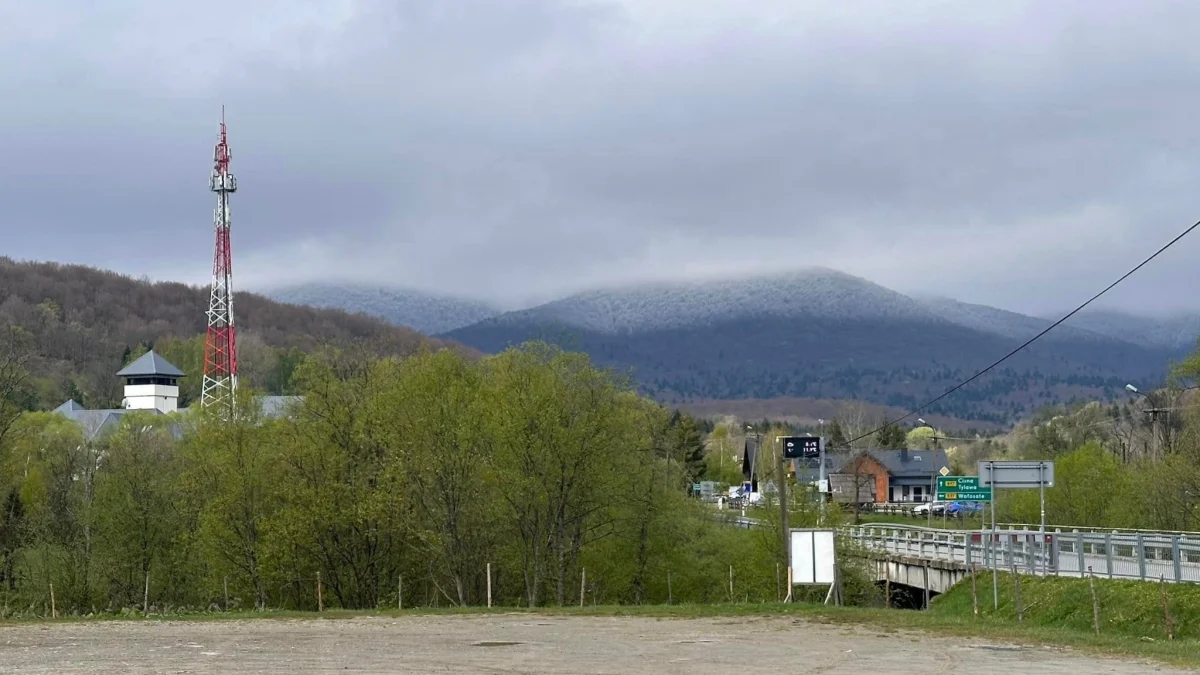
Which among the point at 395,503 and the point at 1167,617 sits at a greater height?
the point at 395,503

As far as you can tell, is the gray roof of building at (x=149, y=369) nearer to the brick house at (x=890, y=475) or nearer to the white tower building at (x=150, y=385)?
the white tower building at (x=150, y=385)

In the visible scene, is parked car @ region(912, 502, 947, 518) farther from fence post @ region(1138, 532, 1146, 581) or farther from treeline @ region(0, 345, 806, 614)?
fence post @ region(1138, 532, 1146, 581)

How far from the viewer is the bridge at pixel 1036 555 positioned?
40125 millimetres

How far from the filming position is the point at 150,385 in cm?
17262

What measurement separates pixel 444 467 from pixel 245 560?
32.1 ft

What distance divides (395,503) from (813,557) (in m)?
21.7

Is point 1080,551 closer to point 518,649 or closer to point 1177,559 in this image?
point 1177,559

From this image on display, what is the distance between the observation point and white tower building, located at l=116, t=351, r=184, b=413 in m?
172

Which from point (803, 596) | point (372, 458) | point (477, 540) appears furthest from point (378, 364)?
point (803, 596)

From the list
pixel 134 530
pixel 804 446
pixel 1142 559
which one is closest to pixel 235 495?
pixel 134 530

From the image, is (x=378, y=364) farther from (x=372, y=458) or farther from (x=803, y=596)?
(x=803, y=596)

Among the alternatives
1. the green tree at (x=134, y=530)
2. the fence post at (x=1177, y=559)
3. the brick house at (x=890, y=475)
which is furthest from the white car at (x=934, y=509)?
the fence post at (x=1177, y=559)

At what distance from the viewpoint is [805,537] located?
132ft

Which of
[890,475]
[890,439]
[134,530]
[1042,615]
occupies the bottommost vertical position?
A: [1042,615]
